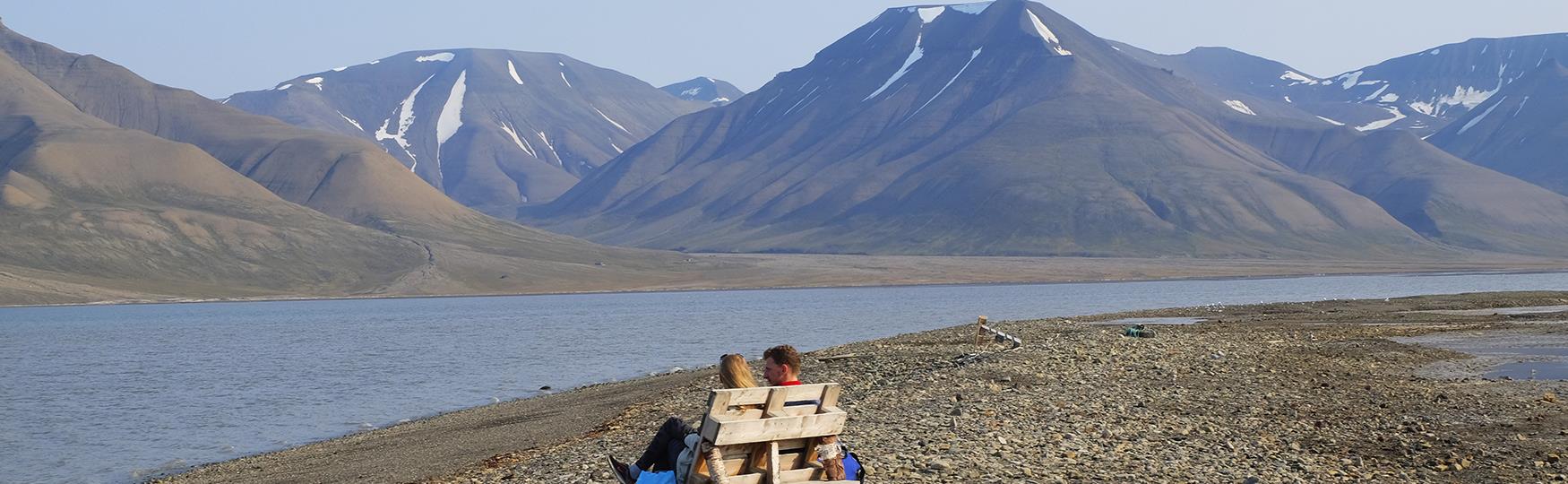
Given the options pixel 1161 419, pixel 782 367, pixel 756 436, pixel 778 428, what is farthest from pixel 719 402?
pixel 1161 419

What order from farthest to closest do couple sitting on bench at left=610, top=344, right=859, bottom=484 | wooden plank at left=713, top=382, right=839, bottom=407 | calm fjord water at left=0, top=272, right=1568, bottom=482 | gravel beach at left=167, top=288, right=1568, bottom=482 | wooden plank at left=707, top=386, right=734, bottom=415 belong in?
calm fjord water at left=0, top=272, right=1568, bottom=482, gravel beach at left=167, top=288, right=1568, bottom=482, couple sitting on bench at left=610, top=344, right=859, bottom=484, wooden plank at left=713, top=382, right=839, bottom=407, wooden plank at left=707, top=386, right=734, bottom=415

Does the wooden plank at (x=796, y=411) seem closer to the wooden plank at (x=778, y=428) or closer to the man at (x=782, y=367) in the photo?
the wooden plank at (x=778, y=428)

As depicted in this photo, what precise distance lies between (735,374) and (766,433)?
607 millimetres

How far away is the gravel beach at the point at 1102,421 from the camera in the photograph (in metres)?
19.6

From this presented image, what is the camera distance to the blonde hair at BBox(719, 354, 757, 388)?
14281mm

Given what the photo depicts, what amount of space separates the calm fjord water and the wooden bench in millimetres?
22703

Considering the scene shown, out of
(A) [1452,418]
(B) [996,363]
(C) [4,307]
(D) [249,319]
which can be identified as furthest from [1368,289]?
(C) [4,307]

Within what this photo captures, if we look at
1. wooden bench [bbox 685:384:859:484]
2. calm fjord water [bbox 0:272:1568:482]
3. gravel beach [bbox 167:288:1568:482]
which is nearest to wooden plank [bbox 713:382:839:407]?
wooden bench [bbox 685:384:859:484]

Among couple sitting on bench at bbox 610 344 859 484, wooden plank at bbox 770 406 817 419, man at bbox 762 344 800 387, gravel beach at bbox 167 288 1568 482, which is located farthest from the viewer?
gravel beach at bbox 167 288 1568 482

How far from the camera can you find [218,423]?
143 feet

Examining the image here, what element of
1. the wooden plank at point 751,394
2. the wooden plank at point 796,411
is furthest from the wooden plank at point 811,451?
Answer: the wooden plank at point 751,394

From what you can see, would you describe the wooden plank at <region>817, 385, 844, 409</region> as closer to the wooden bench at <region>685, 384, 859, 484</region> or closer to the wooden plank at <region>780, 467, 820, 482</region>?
the wooden bench at <region>685, 384, 859, 484</region>

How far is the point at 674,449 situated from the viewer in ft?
48.8

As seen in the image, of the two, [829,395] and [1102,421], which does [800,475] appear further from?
[1102,421]
